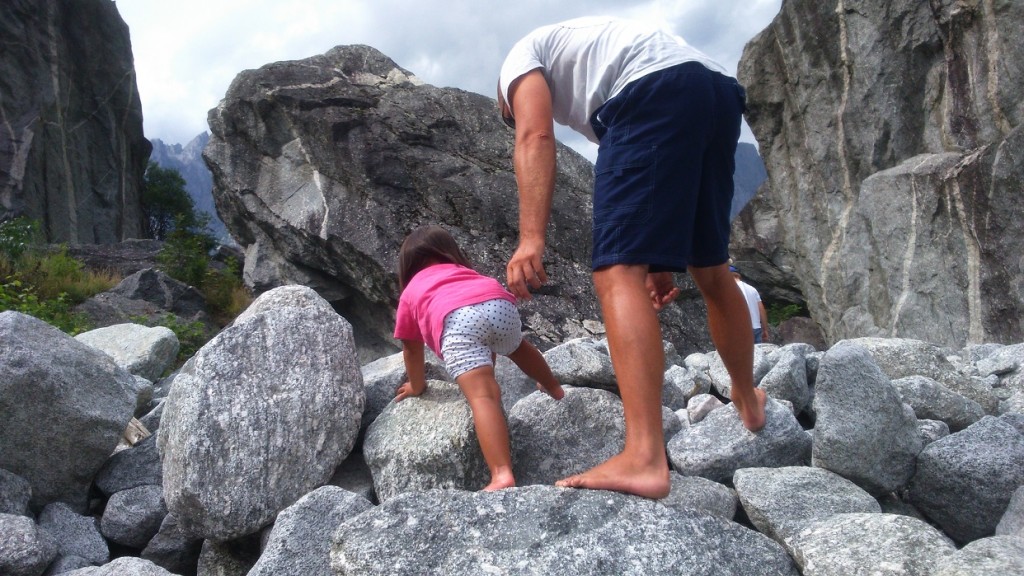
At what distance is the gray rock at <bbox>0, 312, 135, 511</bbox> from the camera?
2973 millimetres

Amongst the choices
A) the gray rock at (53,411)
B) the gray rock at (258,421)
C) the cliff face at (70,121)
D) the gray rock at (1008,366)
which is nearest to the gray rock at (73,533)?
the gray rock at (53,411)

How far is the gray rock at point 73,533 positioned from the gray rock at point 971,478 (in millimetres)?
2678

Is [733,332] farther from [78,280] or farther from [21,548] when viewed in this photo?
[78,280]

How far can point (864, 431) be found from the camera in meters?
2.40

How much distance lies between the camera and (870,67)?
1037 cm

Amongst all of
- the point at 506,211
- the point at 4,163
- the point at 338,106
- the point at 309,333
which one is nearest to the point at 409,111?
the point at 338,106

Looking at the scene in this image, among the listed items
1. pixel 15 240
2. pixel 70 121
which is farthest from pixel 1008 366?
pixel 70 121

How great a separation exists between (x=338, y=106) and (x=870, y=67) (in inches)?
270

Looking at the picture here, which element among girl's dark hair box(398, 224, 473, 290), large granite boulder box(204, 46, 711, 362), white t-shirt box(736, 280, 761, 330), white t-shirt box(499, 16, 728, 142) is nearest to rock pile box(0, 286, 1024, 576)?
girl's dark hair box(398, 224, 473, 290)

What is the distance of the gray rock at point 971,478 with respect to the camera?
7.25 ft

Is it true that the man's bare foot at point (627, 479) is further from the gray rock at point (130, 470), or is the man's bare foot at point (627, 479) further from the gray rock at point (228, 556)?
the gray rock at point (130, 470)

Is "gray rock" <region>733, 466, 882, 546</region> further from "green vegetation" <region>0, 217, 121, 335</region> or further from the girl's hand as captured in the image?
"green vegetation" <region>0, 217, 121, 335</region>

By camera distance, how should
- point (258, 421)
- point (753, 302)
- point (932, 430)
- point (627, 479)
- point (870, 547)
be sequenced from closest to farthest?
point (870, 547), point (627, 479), point (258, 421), point (932, 430), point (753, 302)

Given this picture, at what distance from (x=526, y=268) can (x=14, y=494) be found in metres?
2.08
